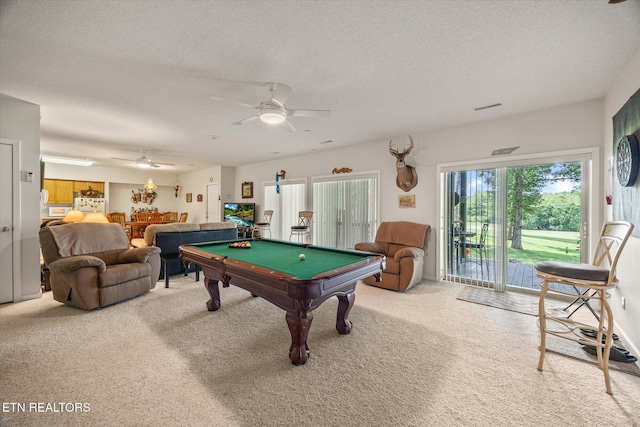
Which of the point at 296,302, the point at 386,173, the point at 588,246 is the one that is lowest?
the point at 296,302

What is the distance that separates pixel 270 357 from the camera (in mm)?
2166

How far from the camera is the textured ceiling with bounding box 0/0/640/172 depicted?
1.83m

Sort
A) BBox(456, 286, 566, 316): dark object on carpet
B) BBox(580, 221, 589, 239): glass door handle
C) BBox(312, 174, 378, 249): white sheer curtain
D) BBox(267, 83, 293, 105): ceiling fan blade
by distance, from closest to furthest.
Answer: BBox(267, 83, 293, 105): ceiling fan blade
BBox(456, 286, 566, 316): dark object on carpet
BBox(580, 221, 589, 239): glass door handle
BBox(312, 174, 378, 249): white sheer curtain

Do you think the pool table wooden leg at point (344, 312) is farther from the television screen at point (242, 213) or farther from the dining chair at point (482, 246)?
the television screen at point (242, 213)

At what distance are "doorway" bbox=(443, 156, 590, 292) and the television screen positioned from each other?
5.47 m

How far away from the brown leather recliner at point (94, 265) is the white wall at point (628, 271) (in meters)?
5.33

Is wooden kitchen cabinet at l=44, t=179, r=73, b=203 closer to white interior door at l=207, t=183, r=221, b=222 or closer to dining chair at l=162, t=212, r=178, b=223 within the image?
dining chair at l=162, t=212, r=178, b=223

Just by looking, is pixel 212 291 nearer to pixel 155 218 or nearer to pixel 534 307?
pixel 534 307

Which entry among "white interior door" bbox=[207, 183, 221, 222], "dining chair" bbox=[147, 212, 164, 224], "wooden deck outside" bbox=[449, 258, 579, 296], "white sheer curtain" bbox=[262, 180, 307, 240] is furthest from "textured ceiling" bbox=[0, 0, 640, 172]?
"dining chair" bbox=[147, 212, 164, 224]

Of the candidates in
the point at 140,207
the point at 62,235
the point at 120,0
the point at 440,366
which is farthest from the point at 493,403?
the point at 140,207

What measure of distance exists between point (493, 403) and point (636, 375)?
1.31m

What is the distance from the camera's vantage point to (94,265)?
10.0ft

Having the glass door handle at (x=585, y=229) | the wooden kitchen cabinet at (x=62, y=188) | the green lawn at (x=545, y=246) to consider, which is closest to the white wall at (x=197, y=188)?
the wooden kitchen cabinet at (x=62, y=188)

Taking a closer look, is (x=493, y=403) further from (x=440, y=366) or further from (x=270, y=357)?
(x=270, y=357)
